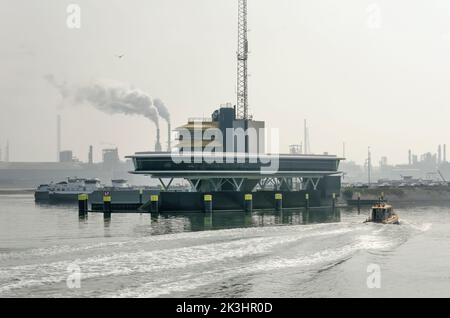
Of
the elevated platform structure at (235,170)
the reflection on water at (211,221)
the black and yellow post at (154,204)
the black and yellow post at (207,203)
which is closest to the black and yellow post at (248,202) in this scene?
the reflection on water at (211,221)

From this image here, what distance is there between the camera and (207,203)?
86562mm

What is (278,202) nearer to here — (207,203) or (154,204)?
(207,203)

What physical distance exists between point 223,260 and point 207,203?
4689cm

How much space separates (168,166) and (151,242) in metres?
43.4

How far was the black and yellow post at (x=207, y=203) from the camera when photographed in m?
86.3

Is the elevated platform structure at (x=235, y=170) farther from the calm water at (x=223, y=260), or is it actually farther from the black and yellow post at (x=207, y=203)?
the calm water at (x=223, y=260)

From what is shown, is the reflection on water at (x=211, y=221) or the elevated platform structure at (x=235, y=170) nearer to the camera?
the reflection on water at (x=211, y=221)

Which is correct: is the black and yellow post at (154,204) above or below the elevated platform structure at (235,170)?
below

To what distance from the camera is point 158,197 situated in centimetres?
8650

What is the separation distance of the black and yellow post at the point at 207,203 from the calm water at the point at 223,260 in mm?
20775

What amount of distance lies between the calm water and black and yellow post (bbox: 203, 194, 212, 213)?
68.2 ft

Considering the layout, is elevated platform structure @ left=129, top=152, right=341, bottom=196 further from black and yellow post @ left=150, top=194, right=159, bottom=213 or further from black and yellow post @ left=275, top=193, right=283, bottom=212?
black and yellow post @ left=150, top=194, right=159, bottom=213

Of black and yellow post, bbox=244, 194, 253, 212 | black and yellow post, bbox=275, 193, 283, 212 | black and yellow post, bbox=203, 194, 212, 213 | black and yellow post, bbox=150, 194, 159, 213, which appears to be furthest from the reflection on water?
black and yellow post, bbox=275, 193, 283, 212
